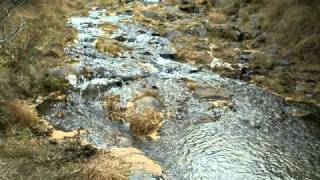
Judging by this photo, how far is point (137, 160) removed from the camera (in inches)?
387

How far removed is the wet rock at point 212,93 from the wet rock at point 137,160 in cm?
414

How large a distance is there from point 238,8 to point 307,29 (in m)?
7.28

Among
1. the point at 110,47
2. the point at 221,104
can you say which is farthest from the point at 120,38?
the point at 221,104

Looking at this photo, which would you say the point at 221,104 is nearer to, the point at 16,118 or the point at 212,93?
the point at 212,93

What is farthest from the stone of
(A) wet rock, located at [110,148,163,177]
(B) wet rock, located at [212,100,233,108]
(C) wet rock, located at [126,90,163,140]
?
(A) wet rock, located at [110,148,163,177]

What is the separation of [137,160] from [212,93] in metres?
4.97

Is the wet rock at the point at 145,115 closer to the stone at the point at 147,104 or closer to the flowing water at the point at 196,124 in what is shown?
the stone at the point at 147,104

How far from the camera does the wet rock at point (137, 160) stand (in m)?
9.37

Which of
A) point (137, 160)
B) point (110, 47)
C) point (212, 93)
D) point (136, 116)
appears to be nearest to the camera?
point (137, 160)

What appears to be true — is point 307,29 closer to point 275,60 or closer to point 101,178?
point 275,60

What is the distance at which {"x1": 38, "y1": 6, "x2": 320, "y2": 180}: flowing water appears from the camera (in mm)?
10016

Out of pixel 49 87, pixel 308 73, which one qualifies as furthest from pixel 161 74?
pixel 308 73

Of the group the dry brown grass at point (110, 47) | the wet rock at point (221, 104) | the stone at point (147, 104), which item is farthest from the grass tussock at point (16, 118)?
the dry brown grass at point (110, 47)

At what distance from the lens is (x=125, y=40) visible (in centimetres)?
1973
